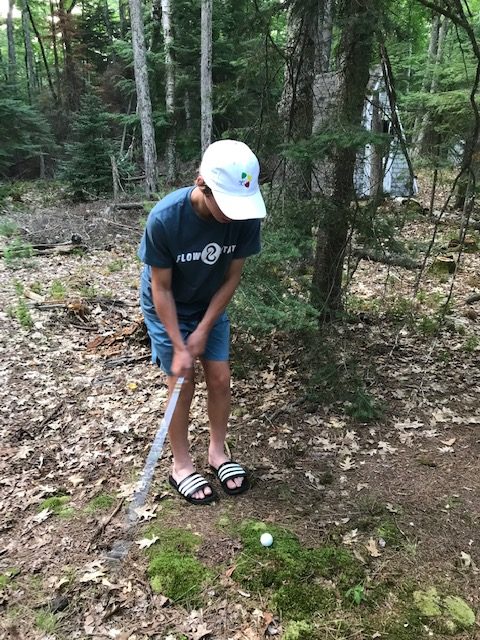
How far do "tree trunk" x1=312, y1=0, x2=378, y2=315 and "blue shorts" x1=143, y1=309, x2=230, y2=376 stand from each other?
4.30 feet

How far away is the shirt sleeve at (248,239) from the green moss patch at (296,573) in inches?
63.8

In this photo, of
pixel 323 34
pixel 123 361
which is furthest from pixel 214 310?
pixel 323 34

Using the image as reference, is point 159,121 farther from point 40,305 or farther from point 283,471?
point 283,471

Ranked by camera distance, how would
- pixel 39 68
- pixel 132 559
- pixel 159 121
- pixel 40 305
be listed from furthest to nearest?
1. pixel 39 68
2. pixel 159 121
3. pixel 40 305
4. pixel 132 559

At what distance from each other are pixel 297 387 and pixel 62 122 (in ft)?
78.7

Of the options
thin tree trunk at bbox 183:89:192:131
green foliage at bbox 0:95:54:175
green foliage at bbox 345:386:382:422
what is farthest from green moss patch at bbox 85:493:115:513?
green foliage at bbox 0:95:54:175

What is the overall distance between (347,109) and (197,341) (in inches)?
88.6

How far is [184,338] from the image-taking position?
9.55ft

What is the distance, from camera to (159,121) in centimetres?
1584

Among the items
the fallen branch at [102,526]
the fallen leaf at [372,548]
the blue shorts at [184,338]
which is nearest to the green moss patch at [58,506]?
the fallen branch at [102,526]

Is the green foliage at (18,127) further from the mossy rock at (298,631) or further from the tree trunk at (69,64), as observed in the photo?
the mossy rock at (298,631)

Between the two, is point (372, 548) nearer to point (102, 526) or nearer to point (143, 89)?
point (102, 526)

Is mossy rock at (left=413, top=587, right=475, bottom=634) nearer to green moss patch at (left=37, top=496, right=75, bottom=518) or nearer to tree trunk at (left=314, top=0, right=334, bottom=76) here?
green moss patch at (left=37, top=496, right=75, bottom=518)

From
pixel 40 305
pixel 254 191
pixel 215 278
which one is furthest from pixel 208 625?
pixel 40 305
